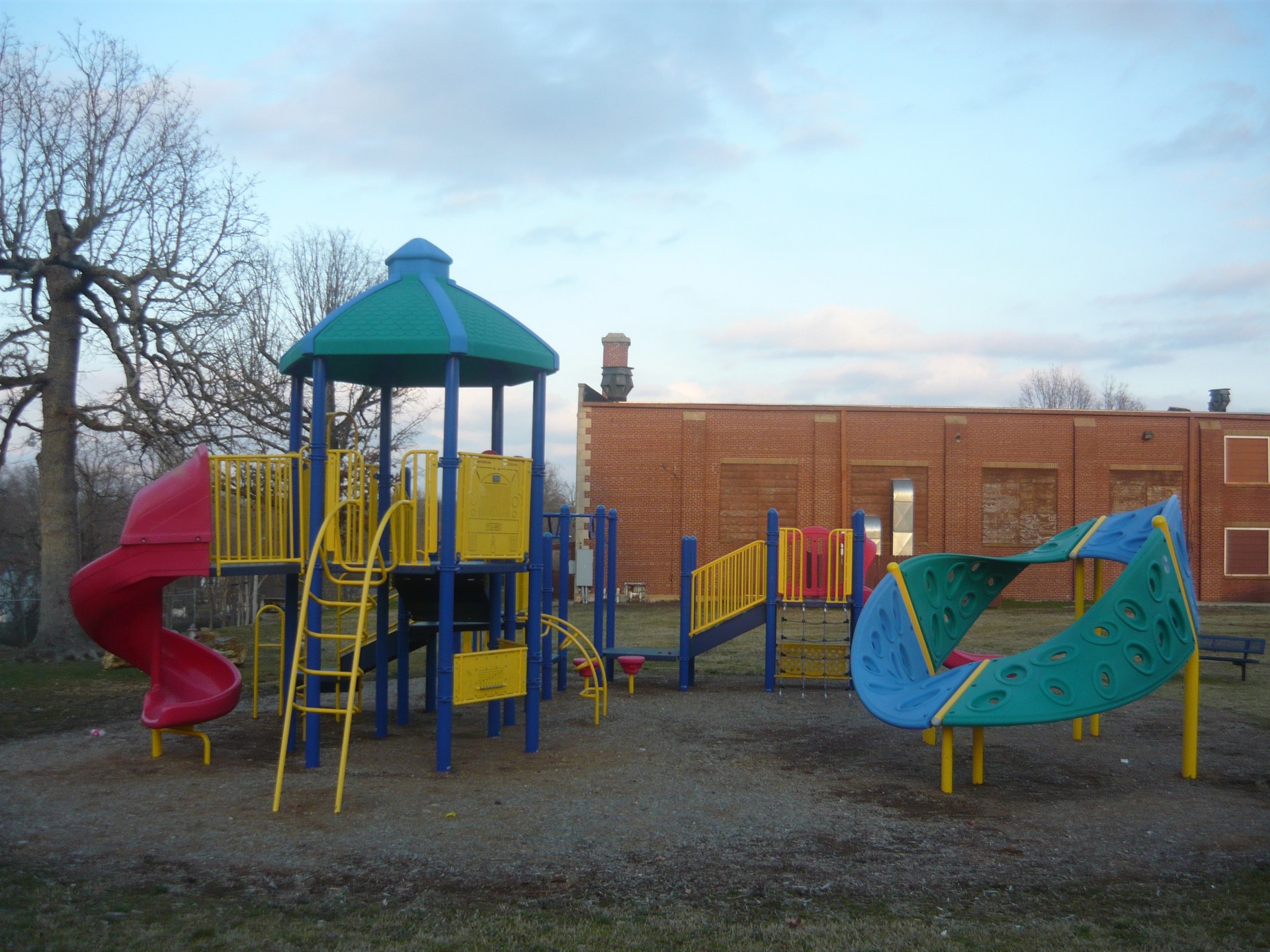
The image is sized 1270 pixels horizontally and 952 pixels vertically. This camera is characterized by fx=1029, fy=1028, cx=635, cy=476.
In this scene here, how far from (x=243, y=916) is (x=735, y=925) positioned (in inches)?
104

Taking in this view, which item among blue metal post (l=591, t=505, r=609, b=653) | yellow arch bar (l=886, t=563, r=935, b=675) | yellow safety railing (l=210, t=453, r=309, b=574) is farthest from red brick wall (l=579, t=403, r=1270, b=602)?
yellow safety railing (l=210, t=453, r=309, b=574)

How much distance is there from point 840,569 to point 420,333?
795 centimetres

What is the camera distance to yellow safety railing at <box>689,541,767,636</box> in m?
14.8

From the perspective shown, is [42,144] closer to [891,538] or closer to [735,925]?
[735,925]

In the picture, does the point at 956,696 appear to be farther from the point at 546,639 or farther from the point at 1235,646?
the point at 1235,646

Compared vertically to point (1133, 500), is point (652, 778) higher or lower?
lower

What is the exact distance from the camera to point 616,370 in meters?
35.2

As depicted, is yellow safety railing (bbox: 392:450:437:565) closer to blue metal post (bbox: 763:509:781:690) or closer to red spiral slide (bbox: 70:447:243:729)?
red spiral slide (bbox: 70:447:243:729)

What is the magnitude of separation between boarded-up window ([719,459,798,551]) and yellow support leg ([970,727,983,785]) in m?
23.5

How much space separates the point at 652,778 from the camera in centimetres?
909

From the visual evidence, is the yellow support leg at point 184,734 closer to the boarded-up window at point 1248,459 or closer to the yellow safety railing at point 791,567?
the yellow safety railing at point 791,567

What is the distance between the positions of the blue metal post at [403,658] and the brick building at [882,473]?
20.5 m

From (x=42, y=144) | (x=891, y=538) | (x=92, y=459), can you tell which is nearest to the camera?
(x=42, y=144)

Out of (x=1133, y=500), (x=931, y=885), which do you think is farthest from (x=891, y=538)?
(x=931, y=885)
